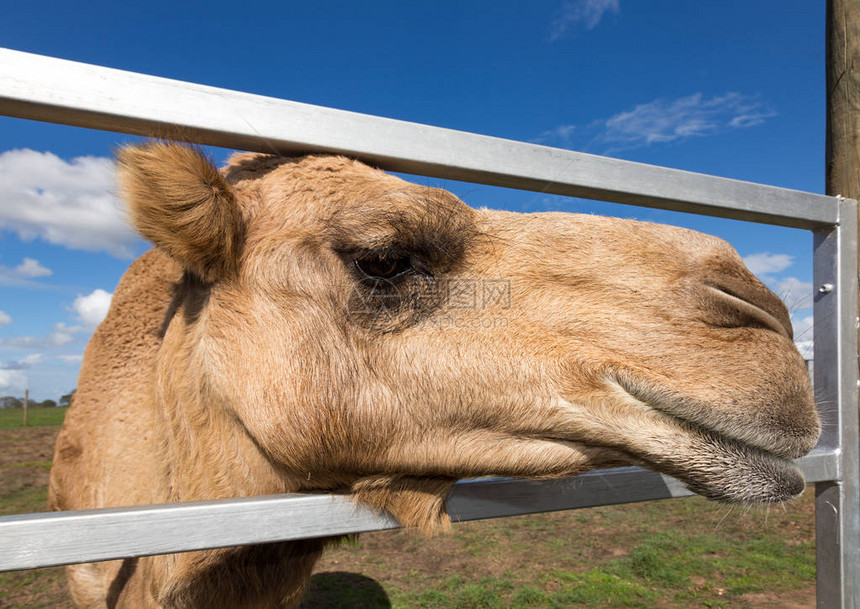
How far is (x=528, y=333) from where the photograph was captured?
61.6 inches

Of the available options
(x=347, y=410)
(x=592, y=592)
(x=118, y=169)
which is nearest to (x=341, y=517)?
(x=347, y=410)

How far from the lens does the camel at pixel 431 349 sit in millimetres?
1416

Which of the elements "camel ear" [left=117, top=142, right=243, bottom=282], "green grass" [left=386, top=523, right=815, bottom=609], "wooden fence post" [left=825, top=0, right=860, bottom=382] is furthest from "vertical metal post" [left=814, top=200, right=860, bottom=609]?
"green grass" [left=386, top=523, right=815, bottom=609]

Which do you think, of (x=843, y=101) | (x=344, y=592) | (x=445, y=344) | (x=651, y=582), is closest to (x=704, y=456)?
(x=445, y=344)

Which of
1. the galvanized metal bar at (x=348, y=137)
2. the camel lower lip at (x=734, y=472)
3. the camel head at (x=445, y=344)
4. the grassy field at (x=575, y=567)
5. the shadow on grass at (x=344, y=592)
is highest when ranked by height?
the galvanized metal bar at (x=348, y=137)

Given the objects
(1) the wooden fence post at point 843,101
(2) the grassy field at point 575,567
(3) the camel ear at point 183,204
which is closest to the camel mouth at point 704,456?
(3) the camel ear at point 183,204

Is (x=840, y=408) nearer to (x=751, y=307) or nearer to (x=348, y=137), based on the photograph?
(x=751, y=307)

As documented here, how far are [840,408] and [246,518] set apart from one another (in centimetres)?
202

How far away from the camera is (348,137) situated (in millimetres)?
1329

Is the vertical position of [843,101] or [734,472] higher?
[843,101]

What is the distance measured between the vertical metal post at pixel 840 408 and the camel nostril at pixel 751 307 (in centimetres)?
49

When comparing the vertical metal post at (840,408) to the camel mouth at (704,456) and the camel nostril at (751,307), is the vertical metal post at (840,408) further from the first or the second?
the camel mouth at (704,456)

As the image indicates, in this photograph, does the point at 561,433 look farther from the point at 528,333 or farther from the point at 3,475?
the point at 3,475

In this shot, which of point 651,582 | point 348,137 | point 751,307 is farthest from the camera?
point 651,582
